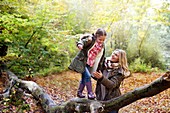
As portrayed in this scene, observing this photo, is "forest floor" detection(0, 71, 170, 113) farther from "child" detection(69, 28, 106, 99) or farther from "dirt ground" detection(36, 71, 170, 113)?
"child" detection(69, 28, 106, 99)

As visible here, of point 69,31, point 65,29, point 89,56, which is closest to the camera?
point 89,56

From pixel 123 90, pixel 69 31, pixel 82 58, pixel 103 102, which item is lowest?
pixel 123 90

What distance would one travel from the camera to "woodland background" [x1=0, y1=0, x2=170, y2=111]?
22.1 ft

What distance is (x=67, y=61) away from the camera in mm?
12453

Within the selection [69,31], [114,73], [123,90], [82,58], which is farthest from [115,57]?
[69,31]

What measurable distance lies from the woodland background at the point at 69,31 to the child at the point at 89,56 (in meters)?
2.77

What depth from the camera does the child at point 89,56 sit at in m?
3.39

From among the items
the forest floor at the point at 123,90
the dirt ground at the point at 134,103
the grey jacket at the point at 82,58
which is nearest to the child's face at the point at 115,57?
the grey jacket at the point at 82,58

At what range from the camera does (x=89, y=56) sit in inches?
139

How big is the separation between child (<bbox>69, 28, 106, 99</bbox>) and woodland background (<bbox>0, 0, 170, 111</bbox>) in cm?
277

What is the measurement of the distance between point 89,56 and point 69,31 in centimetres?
581

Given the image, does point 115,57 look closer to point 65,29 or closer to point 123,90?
point 123,90

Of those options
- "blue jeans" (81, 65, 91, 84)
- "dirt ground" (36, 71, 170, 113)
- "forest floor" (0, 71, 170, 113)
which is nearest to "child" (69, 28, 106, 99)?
"blue jeans" (81, 65, 91, 84)

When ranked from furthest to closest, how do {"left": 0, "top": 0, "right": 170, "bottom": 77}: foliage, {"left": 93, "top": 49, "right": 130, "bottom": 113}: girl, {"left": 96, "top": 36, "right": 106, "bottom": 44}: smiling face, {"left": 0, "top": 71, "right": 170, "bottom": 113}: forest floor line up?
{"left": 0, "top": 0, "right": 170, "bottom": 77}: foliage < {"left": 0, "top": 71, "right": 170, "bottom": 113}: forest floor < {"left": 96, "top": 36, "right": 106, "bottom": 44}: smiling face < {"left": 93, "top": 49, "right": 130, "bottom": 113}: girl
